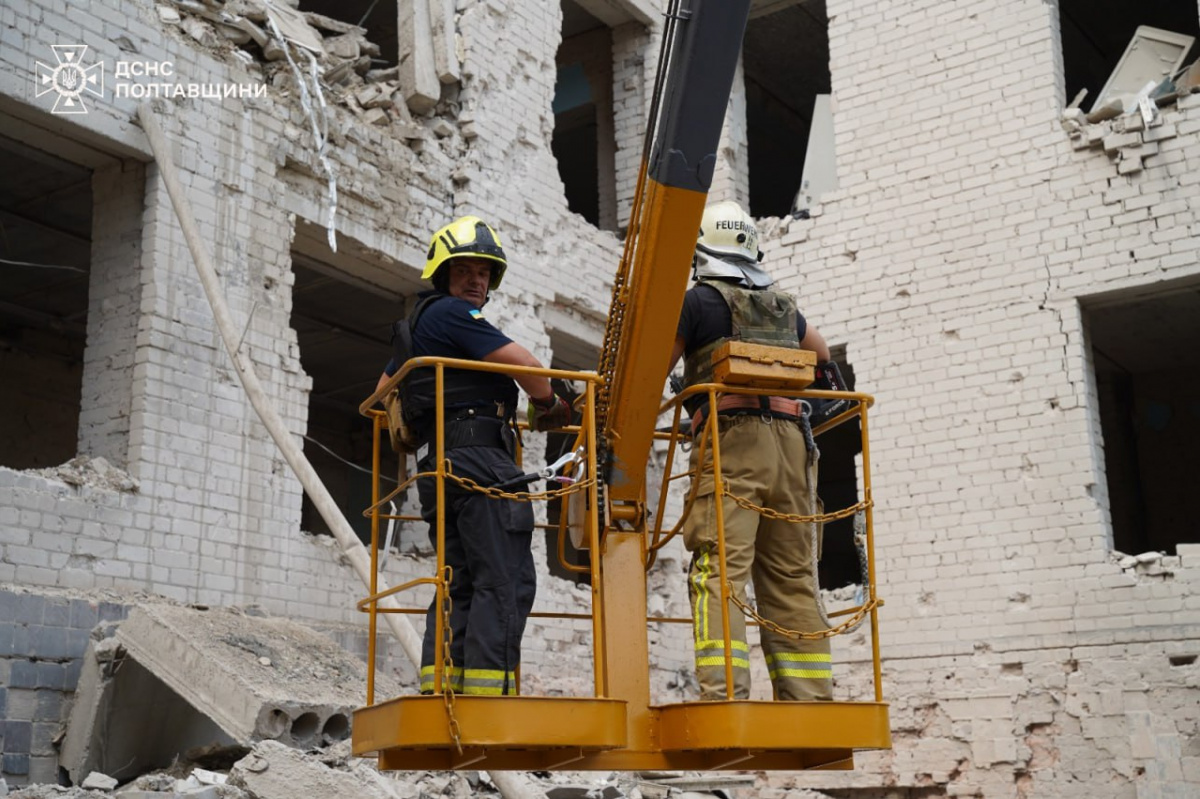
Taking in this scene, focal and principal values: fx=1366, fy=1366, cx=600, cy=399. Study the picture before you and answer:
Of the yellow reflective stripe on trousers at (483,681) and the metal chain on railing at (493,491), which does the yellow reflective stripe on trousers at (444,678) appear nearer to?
the yellow reflective stripe on trousers at (483,681)

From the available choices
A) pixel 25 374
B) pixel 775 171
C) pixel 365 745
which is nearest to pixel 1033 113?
pixel 775 171

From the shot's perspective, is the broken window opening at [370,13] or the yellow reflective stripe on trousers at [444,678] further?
the broken window opening at [370,13]

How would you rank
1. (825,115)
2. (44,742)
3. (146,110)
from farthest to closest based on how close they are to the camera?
(825,115), (146,110), (44,742)

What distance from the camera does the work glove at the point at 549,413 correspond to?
5.06 m

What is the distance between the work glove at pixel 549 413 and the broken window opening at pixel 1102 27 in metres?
10.6

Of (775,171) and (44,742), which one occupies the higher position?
(775,171)

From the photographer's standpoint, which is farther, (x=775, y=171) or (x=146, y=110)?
(x=775, y=171)

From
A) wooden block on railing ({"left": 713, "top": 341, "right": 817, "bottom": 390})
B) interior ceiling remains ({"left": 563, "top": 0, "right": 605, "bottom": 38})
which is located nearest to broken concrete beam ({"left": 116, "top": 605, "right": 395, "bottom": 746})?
wooden block on railing ({"left": 713, "top": 341, "right": 817, "bottom": 390})

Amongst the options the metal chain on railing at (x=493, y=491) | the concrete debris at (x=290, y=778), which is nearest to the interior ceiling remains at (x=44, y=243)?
the concrete debris at (x=290, y=778)

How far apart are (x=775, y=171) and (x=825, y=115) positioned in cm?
489

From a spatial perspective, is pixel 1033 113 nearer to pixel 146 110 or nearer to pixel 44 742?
pixel 146 110

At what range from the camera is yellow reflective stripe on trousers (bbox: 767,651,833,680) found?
5074 mm

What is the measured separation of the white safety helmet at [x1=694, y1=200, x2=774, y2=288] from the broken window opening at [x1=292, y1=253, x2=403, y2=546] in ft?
19.4

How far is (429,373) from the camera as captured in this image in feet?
16.3
